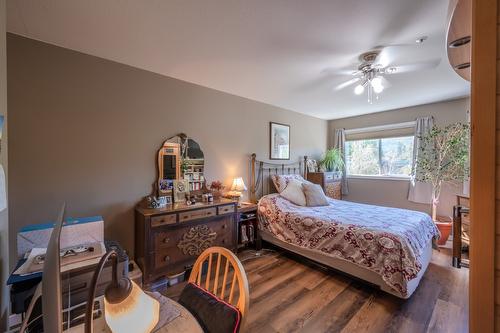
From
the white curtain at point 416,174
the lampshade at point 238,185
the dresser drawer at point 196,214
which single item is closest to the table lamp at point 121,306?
the dresser drawer at point 196,214

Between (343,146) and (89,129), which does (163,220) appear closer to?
(89,129)

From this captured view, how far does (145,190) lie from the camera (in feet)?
7.98

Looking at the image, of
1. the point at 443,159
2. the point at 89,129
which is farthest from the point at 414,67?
the point at 89,129

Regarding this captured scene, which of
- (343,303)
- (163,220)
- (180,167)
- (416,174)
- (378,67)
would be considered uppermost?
(378,67)

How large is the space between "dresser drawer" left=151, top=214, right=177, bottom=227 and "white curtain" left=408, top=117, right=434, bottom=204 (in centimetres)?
411

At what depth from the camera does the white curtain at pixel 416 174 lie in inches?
144

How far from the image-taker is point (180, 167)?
2.68 metres

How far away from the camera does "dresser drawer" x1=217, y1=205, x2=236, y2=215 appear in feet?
8.55

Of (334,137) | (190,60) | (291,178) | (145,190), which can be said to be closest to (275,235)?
(291,178)

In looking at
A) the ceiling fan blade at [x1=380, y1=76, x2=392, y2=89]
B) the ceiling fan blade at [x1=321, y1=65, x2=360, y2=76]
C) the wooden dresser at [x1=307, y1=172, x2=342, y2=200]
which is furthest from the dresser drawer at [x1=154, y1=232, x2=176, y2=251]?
the ceiling fan blade at [x1=380, y1=76, x2=392, y2=89]

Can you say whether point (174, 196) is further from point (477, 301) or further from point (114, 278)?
point (477, 301)

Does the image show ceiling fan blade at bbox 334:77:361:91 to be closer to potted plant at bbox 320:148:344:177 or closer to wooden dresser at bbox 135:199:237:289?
potted plant at bbox 320:148:344:177

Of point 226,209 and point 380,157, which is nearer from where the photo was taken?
point 226,209

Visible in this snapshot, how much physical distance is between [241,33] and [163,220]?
6.25 feet
